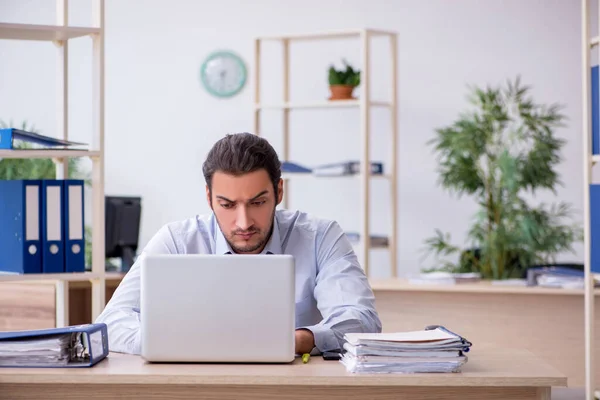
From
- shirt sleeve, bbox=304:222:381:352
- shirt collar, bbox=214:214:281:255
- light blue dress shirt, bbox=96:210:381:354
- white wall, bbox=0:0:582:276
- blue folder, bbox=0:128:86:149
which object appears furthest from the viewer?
white wall, bbox=0:0:582:276

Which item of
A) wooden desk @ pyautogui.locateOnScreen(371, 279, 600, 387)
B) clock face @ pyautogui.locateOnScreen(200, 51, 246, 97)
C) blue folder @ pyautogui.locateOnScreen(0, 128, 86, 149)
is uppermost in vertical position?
clock face @ pyautogui.locateOnScreen(200, 51, 246, 97)

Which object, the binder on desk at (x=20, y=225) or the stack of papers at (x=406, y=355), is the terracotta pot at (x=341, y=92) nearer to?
the binder on desk at (x=20, y=225)

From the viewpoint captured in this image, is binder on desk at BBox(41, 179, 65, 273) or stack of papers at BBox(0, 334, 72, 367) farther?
binder on desk at BBox(41, 179, 65, 273)

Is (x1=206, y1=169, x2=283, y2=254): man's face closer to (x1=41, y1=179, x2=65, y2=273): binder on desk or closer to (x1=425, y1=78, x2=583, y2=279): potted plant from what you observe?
(x1=41, y1=179, x2=65, y2=273): binder on desk

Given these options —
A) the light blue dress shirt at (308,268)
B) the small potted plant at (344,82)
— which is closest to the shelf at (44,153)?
the light blue dress shirt at (308,268)

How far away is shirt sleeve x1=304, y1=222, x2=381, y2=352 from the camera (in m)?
2.38

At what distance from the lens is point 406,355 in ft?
6.69

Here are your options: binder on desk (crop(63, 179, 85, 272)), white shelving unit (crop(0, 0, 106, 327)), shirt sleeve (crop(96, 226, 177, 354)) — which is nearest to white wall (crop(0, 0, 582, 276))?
white shelving unit (crop(0, 0, 106, 327))

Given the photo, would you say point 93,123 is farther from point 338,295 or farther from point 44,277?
point 338,295

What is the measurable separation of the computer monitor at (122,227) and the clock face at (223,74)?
5.49 feet

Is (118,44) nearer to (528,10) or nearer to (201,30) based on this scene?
(201,30)

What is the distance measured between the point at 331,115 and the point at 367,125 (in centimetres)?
126

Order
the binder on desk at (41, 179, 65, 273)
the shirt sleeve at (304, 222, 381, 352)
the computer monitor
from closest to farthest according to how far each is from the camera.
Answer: the shirt sleeve at (304, 222, 381, 352) → the binder on desk at (41, 179, 65, 273) → the computer monitor

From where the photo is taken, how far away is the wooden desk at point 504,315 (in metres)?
4.51
